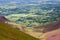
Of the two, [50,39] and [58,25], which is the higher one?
[58,25]

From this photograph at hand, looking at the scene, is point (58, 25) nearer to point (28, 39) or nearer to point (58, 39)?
point (58, 39)

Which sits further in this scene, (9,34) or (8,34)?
(9,34)

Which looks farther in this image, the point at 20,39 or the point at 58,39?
the point at 58,39

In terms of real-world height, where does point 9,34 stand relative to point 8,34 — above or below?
above

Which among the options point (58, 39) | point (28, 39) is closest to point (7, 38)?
point (28, 39)

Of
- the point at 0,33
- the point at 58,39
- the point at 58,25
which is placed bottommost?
the point at 0,33

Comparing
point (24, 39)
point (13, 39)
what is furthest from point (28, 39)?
point (13, 39)

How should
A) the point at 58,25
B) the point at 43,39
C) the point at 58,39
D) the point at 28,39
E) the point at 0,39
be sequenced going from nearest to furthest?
1. the point at 0,39
2. the point at 28,39
3. the point at 58,39
4. the point at 43,39
5. the point at 58,25

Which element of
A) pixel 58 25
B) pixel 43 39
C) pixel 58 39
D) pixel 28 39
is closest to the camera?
pixel 28 39

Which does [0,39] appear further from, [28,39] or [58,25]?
[58,25]
